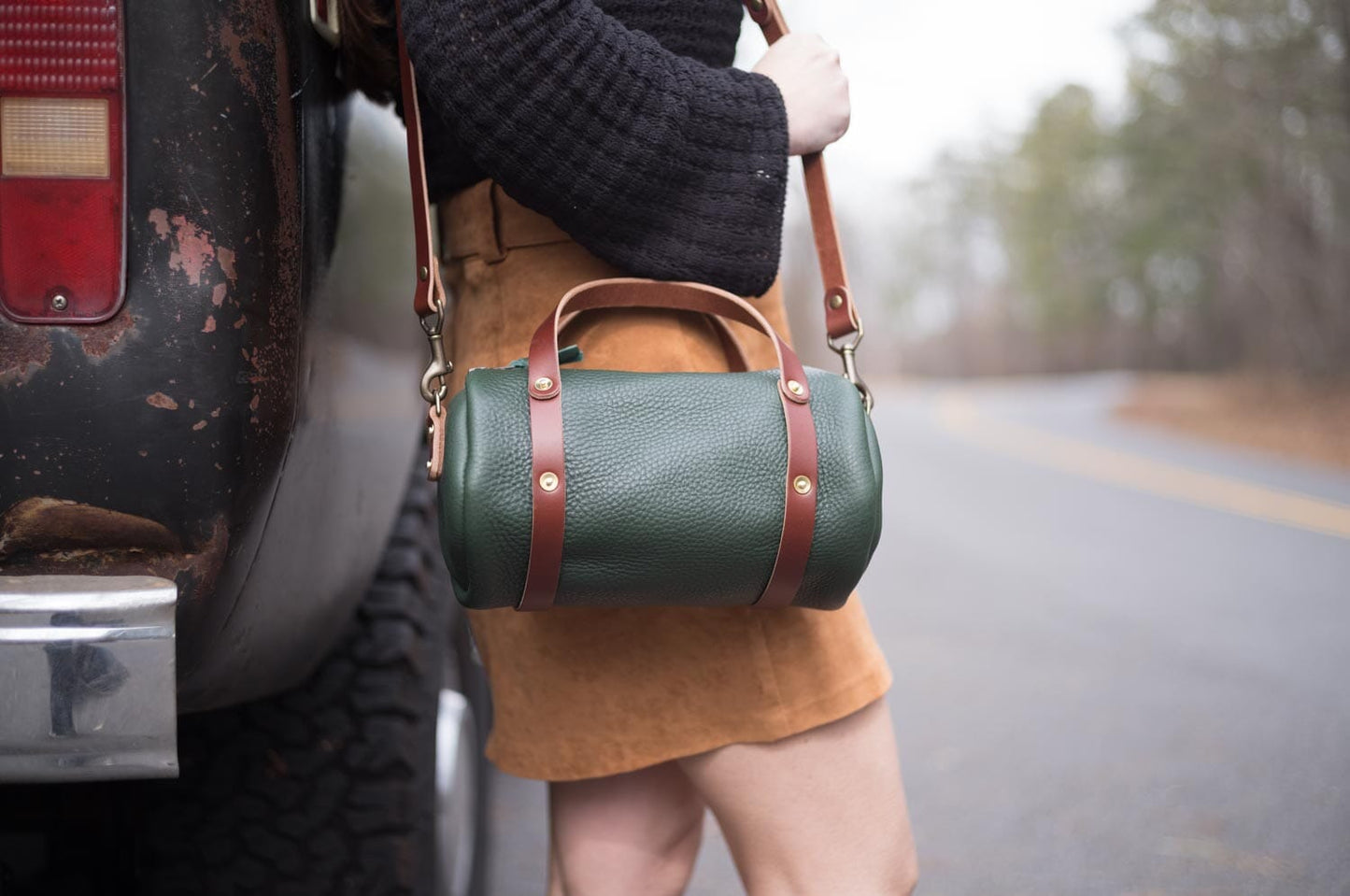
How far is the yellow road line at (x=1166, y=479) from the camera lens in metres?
7.55

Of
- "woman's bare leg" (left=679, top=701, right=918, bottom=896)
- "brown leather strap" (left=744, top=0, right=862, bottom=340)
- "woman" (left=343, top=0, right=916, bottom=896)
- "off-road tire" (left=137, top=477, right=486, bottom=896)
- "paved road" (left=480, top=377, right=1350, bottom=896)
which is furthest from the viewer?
"paved road" (left=480, top=377, right=1350, bottom=896)

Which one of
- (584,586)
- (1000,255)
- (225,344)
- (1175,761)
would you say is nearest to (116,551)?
(225,344)

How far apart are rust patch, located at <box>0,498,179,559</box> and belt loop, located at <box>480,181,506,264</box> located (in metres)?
0.42

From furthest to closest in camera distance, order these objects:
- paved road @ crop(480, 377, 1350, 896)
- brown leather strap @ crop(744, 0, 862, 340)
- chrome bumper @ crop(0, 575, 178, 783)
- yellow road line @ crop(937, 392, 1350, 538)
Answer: yellow road line @ crop(937, 392, 1350, 538) → paved road @ crop(480, 377, 1350, 896) → brown leather strap @ crop(744, 0, 862, 340) → chrome bumper @ crop(0, 575, 178, 783)

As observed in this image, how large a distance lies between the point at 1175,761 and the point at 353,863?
2394 mm

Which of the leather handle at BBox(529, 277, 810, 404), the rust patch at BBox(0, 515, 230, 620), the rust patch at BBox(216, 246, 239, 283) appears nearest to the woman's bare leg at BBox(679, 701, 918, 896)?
the leather handle at BBox(529, 277, 810, 404)

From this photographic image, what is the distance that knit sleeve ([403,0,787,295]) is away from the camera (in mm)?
1095

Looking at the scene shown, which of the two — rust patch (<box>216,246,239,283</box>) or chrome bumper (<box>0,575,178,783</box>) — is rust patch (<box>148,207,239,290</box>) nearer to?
rust patch (<box>216,246,239,283</box>)

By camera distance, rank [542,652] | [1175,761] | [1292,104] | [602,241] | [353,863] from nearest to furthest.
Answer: [602,241]
[542,652]
[353,863]
[1175,761]
[1292,104]

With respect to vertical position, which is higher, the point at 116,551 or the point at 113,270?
the point at 113,270

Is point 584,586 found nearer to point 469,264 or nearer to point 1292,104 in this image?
point 469,264

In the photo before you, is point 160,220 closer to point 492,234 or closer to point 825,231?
point 492,234

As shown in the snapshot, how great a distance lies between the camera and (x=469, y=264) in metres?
1.33

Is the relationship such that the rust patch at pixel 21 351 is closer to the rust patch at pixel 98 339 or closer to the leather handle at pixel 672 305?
the rust patch at pixel 98 339
